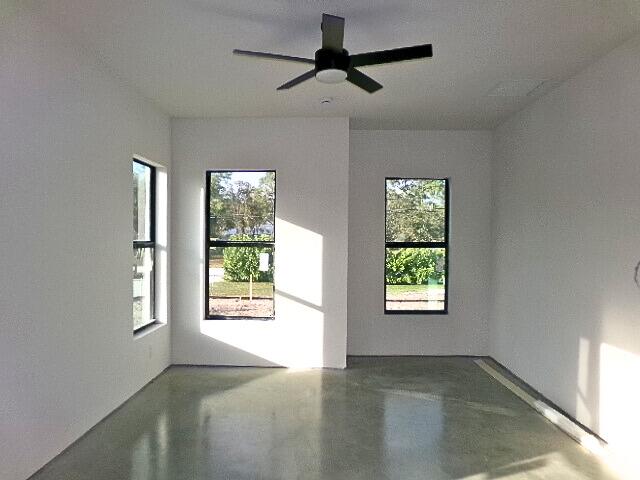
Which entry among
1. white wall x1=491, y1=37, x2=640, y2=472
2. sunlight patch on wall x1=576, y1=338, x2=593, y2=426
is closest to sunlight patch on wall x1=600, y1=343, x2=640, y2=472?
white wall x1=491, y1=37, x2=640, y2=472

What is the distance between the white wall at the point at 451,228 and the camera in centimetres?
572

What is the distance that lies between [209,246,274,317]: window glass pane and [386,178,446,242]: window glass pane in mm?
1663

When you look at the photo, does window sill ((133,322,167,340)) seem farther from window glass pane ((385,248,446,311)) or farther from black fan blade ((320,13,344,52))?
black fan blade ((320,13,344,52))

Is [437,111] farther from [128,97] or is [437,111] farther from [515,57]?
[128,97]

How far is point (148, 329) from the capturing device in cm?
471

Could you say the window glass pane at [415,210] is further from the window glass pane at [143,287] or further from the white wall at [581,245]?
the window glass pane at [143,287]

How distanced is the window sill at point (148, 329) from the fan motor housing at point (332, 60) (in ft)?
10.2

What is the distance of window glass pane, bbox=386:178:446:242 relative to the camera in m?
5.80

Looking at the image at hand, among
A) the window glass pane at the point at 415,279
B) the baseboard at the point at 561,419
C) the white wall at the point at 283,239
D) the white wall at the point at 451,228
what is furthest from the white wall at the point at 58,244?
the baseboard at the point at 561,419

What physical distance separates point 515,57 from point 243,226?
130 inches

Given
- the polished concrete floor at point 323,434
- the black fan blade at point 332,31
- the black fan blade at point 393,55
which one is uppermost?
the black fan blade at point 332,31

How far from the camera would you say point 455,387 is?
15.0 ft

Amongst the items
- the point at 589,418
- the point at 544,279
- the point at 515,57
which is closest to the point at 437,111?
the point at 515,57

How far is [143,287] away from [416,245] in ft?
10.8
